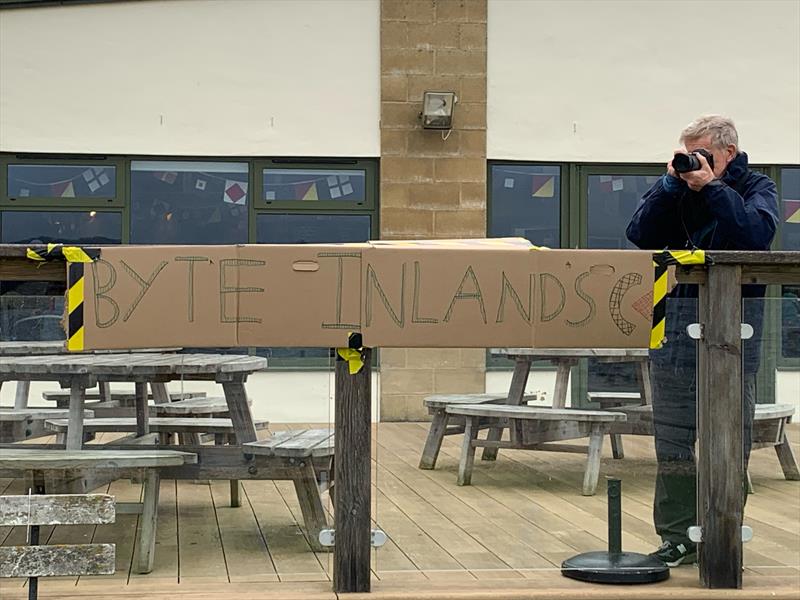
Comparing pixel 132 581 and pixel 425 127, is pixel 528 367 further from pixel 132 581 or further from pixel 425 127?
pixel 425 127

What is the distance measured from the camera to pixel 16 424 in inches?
152

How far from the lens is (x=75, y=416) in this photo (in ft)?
12.8

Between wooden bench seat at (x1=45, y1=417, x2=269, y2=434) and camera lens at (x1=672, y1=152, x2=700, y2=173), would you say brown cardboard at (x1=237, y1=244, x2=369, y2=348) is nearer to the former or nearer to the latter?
wooden bench seat at (x1=45, y1=417, x2=269, y2=434)

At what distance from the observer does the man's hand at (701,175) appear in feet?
12.9

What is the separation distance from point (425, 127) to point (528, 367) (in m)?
5.85

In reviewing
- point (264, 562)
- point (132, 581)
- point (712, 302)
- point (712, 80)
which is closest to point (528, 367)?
point (712, 302)

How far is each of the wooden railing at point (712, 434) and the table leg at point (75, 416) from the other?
830mm

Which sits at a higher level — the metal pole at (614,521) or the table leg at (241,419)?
the table leg at (241,419)

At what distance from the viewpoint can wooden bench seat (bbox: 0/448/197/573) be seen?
3.76 metres

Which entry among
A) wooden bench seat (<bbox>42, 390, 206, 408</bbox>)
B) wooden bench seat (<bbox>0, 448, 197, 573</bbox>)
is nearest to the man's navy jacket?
wooden bench seat (<bbox>42, 390, 206, 408</bbox>)

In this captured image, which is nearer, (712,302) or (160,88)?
(712,302)

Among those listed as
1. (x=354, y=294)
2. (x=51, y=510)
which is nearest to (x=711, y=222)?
(x=354, y=294)

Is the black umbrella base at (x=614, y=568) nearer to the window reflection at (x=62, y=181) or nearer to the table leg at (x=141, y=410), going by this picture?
the table leg at (x=141, y=410)

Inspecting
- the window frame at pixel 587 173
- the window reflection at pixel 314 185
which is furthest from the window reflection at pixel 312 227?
the window frame at pixel 587 173
